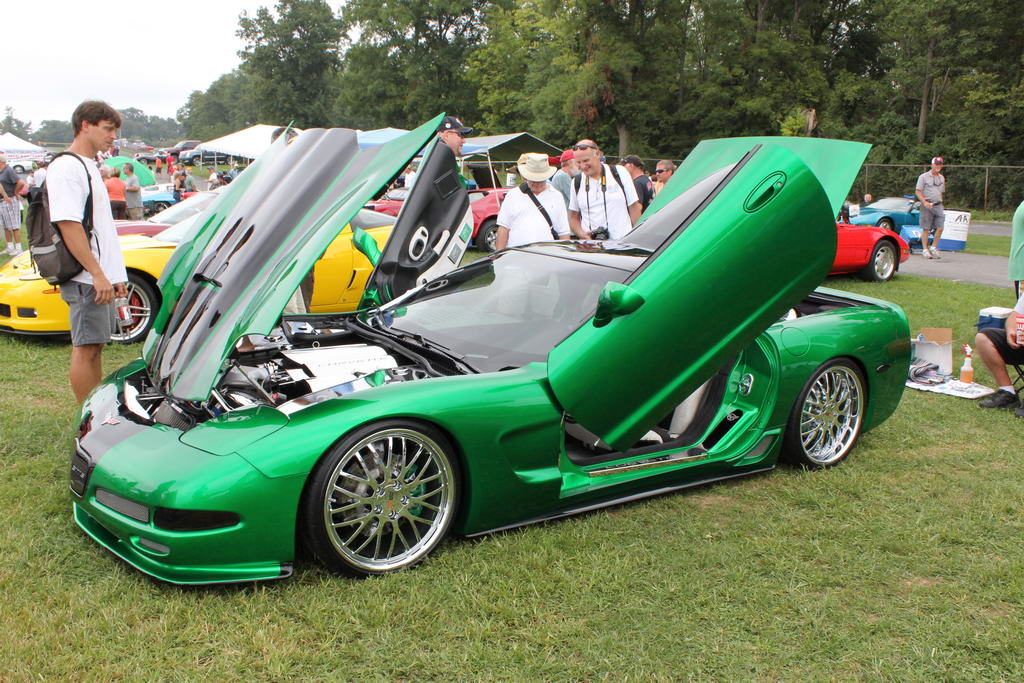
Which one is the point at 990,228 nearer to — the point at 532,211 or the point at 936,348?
the point at 936,348

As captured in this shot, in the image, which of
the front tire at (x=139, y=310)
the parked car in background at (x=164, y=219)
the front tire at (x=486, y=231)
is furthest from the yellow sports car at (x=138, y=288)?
the front tire at (x=486, y=231)

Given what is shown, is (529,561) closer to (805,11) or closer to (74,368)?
(74,368)

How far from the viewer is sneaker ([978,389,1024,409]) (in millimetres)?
5727

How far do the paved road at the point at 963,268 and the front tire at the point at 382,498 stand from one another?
1098 cm

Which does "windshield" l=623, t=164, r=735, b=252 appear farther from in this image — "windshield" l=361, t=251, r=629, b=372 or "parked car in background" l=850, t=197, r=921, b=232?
"parked car in background" l=850, t=197, r=921, b=232

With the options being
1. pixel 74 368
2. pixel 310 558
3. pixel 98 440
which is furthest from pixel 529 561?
pixel 74 368

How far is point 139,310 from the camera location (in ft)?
23.5

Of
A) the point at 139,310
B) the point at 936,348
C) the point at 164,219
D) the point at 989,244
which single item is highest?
the point at 164,219

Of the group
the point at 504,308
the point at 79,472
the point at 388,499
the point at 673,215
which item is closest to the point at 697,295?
the point at 673,215

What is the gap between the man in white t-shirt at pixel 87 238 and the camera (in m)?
4.38

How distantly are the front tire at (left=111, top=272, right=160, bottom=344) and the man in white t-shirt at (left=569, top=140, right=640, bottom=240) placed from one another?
3.61 metres

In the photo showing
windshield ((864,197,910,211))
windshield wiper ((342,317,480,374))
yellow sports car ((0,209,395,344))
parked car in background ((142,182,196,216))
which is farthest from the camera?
parked car in background ((142,182,196,216))

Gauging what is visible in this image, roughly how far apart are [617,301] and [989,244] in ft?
61.5

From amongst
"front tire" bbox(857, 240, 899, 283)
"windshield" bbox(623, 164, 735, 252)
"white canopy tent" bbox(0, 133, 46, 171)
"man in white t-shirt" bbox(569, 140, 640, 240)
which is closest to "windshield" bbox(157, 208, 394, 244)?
"man in white t-shirt" bbox(569, 140, 640, 240)
